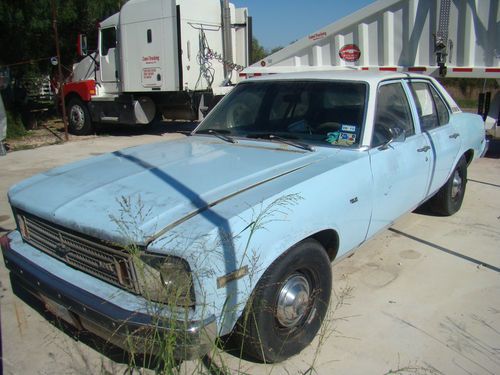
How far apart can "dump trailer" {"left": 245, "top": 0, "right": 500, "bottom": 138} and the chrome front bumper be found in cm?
712

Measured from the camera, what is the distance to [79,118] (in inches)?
515

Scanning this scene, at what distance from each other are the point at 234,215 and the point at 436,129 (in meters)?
2.99

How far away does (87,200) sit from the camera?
2709mm

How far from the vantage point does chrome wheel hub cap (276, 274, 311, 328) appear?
2.68 meters

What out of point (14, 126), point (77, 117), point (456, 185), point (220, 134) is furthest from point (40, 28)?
point (456, 185)

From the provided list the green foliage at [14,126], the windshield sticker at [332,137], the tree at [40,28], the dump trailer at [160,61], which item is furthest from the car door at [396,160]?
the tree at [40,28]

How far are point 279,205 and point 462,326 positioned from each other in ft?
5.45

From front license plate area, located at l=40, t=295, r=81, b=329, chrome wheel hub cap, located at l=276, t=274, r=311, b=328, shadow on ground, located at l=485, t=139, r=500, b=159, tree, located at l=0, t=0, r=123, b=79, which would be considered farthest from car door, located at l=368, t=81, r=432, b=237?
tree, located at l=0, t=0, r=123, b=79

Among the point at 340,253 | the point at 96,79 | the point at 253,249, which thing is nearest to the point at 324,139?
the point at 340,253

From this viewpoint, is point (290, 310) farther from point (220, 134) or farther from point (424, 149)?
point (424, 149)

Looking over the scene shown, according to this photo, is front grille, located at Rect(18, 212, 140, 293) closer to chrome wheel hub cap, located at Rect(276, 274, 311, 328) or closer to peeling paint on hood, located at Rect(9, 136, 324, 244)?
peeling paint on hood, located at Rect(9, 136, 324, 244)

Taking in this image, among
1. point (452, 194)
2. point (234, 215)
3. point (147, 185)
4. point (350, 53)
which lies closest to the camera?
point (234, 215)

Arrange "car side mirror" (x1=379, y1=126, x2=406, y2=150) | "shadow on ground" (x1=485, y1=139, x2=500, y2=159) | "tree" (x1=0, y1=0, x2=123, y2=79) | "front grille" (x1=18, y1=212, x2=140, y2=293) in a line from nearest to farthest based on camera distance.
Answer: "front grille" (x1=18, y1=212, x2=140, y2=293) → "car side mirror" (x1=379, y1=126, x2=406, y2=150) → "shadow on ground" (x1=485, y1=139, x2=500, y2=159) → "tree" (x1=0, y1=0, x2=123, y2=79)

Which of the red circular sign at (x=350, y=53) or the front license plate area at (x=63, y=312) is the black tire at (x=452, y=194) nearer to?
the red circular sign at (x=350, y=53)
